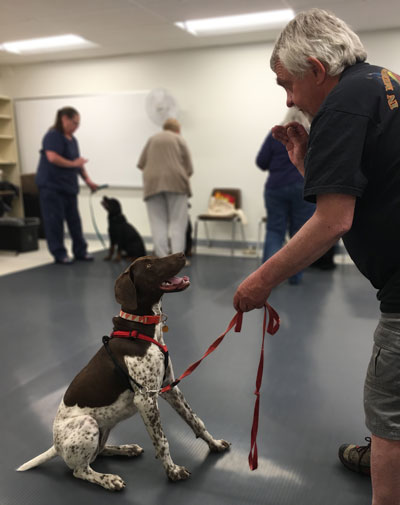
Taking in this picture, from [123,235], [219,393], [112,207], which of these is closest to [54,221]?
[112,207]

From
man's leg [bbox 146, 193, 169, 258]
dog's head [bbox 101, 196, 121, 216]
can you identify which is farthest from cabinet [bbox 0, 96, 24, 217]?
man's leg [bbox 146, 193, 169, 258]

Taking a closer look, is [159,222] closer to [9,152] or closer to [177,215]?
[177,215]

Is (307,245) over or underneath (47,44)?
underneath

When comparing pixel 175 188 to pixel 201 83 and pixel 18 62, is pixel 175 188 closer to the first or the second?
pixel 201 83

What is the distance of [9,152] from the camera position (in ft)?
24.9

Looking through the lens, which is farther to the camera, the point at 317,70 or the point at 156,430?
the point at 156,430

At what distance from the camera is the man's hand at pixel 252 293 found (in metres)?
1.14

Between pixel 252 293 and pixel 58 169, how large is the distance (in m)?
4.67

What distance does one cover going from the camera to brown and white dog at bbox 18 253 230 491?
1515 millimetres

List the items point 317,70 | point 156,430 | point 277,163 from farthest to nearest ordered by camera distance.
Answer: point 277,163
point 156,430
point 317,70

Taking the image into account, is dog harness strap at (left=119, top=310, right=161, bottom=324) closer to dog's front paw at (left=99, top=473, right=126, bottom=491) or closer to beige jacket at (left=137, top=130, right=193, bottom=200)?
dog's front paw at (left=99, top=473, right=126, bottom=491)

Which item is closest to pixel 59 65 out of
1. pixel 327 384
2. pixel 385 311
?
Answer: pixel 327 384

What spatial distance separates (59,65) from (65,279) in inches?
165

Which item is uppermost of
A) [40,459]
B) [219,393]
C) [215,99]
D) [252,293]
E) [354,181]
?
[215,99]
